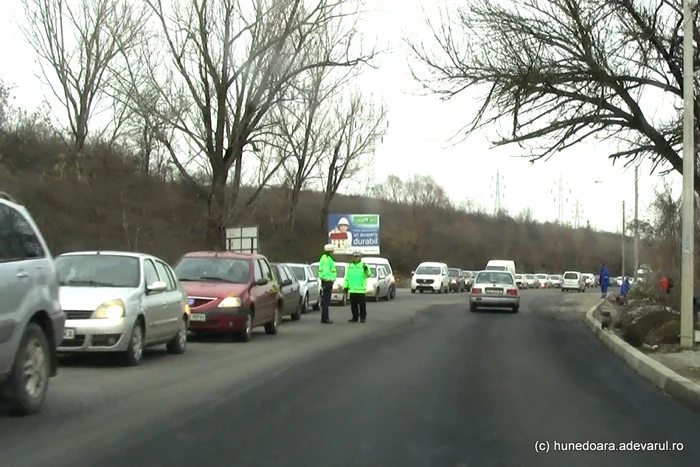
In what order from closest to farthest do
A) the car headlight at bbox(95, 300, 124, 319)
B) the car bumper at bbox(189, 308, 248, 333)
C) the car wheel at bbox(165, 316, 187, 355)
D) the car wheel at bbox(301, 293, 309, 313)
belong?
the car headlight at bbox(95, 300, 124, 319), the car wheel at bbox(165, 316, 187, 355), the car bumper at bbox(189, 308, 248, 333), the car wheel at bbox(301, 293, 309, 313)

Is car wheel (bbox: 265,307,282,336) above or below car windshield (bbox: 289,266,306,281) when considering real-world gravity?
below

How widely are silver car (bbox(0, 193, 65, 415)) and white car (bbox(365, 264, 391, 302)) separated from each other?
2863cm

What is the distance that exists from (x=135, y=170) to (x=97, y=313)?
42.4 m

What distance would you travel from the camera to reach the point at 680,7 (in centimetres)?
1814

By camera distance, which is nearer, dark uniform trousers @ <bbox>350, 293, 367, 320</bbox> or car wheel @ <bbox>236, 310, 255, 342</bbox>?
car wheel @ <bbox>236, 310, 255, 342</bbox>

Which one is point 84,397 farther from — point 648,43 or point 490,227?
point 490,227

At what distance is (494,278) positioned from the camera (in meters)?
30.7

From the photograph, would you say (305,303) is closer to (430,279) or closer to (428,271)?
(430,279)

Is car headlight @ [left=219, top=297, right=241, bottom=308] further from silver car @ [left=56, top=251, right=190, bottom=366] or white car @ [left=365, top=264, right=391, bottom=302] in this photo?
white car @ [left=365, top=264, right=391, bottom=302]

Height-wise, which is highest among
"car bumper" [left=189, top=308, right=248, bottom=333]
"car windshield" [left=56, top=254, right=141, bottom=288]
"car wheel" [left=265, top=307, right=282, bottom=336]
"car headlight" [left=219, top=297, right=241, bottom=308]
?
"car windshield" [left=56, top=254, right=141, bottom=288]

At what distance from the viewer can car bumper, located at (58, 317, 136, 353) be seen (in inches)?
437

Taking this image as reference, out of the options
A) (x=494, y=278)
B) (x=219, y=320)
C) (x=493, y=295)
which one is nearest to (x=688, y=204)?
(x=219, y=320)

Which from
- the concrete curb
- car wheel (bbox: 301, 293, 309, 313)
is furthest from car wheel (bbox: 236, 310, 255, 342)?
car wheel (bbox: 301, 293, 309, 313)

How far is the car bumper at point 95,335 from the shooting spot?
11094mm
